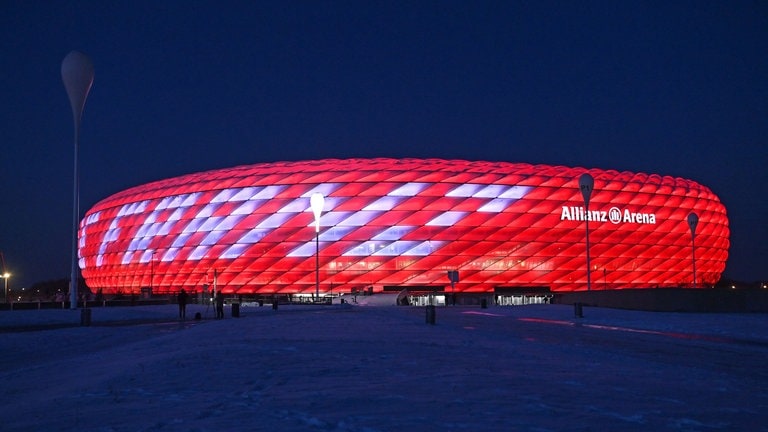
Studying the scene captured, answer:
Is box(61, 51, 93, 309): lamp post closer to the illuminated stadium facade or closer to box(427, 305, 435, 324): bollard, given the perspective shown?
box(427, 305, 435, 324): bollard

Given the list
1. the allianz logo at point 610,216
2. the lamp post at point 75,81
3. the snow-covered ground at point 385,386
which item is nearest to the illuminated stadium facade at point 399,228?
the allianz logo at point 610,216

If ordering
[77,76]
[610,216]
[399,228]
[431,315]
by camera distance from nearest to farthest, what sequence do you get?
[431,315], [77,76], [399,228], [610,216]

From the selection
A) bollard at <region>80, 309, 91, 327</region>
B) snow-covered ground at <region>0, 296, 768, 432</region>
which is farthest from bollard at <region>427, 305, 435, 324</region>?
bollard at <region>80, 309, 91, 327</region>

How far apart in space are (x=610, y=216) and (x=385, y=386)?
202 ft

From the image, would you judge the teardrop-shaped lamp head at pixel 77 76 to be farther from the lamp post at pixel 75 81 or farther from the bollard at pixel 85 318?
the bollard at pixel 85 318

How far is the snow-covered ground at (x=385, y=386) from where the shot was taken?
18.2 ft

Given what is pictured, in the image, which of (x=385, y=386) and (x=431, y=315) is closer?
(x=385, y=386)

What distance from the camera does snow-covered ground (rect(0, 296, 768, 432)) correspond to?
5559 mm

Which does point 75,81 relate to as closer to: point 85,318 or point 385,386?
point 85,318

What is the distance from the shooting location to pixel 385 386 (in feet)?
22.9

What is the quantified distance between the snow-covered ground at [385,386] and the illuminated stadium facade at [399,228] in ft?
152

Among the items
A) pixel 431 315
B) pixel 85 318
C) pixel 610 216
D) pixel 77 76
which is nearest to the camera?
pixel 431 315

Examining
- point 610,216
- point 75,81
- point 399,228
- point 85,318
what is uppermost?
point 75,81

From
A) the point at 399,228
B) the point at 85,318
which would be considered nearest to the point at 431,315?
the point at 85,318
